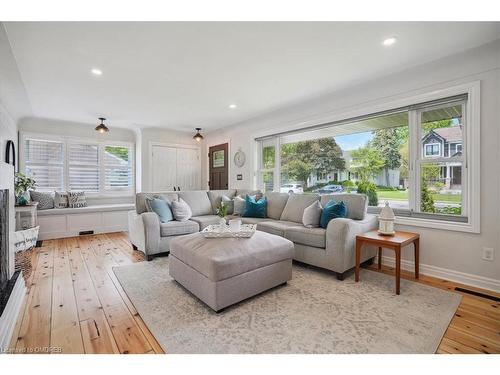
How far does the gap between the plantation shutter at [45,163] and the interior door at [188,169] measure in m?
2.47

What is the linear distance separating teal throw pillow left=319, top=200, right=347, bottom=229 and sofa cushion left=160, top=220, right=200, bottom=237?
191 centimetres

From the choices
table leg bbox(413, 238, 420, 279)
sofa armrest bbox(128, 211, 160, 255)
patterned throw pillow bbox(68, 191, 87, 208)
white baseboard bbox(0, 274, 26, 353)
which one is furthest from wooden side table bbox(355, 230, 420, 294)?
patterned throw pillow bbox(68, 191, 87, 208)

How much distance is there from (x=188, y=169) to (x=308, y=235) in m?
4.25

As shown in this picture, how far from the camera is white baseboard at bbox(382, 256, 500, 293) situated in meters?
2.36

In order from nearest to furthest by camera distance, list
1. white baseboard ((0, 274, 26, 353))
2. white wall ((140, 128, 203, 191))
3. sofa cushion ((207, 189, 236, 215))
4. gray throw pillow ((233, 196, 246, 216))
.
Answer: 1. white baseboard ((0, 274, 26, 353))
2. gray throw pillow ((233, 196, 246, 216))
3. sofa cushion ((207, 189, 236, 215))
4. white wall ((140, 128, 203, 191))

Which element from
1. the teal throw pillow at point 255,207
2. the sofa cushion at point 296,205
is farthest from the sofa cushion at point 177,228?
the sofa cushion at point 296,205

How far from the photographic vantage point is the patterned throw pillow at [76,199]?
505 centimetres

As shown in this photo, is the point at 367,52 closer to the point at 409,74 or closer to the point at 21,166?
the point at 409,74

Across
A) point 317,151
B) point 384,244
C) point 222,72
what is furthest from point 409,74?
point 222,72

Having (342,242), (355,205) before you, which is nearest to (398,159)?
(355,205)

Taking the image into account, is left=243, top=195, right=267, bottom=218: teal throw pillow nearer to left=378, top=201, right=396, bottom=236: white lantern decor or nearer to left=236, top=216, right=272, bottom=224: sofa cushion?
left=236, top=216, right=272, bottom=224: sofa cushion

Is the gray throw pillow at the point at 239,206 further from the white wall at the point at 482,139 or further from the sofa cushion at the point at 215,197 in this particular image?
the white wall at the point at 482,139
